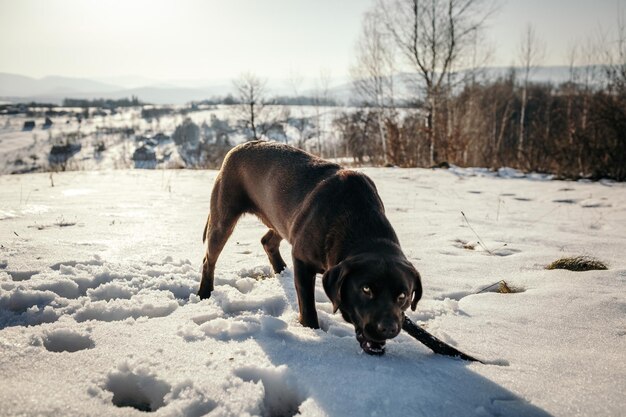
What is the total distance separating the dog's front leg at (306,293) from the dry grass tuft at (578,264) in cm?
276

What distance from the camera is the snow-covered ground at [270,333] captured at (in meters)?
1.78

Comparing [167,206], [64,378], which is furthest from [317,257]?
[167,206]

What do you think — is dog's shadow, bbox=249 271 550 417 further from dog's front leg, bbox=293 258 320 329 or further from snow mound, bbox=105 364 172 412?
snow mound, bbox=105 364 172 412

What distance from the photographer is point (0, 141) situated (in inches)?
5094

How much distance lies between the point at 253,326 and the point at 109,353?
894mm

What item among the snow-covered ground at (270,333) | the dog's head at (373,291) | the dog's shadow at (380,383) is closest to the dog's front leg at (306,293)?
the snow-covered ground at (270,333)

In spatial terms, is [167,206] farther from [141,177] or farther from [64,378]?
[64,378]

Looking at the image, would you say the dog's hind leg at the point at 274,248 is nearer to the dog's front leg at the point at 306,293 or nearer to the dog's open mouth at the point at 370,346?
the dog's front leg at the point at 306,293

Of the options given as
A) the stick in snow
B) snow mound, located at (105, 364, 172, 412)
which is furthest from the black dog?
snow mound, located at (105, 364, 172, 412)

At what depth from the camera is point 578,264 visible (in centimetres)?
376

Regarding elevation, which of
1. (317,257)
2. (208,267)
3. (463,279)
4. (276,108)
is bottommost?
(463,279)

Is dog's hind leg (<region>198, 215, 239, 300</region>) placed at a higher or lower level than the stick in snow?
higher

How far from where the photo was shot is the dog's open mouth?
2.21 meters

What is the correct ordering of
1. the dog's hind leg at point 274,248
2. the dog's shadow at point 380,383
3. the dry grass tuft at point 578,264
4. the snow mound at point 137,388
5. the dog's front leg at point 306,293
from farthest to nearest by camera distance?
the dog's hind leg at point 274,248
the dry grass tuft at point 578,264
the dog's front leg at point 306,293
the snow mound at point 137,388
the dog's shadow at point 380,383
